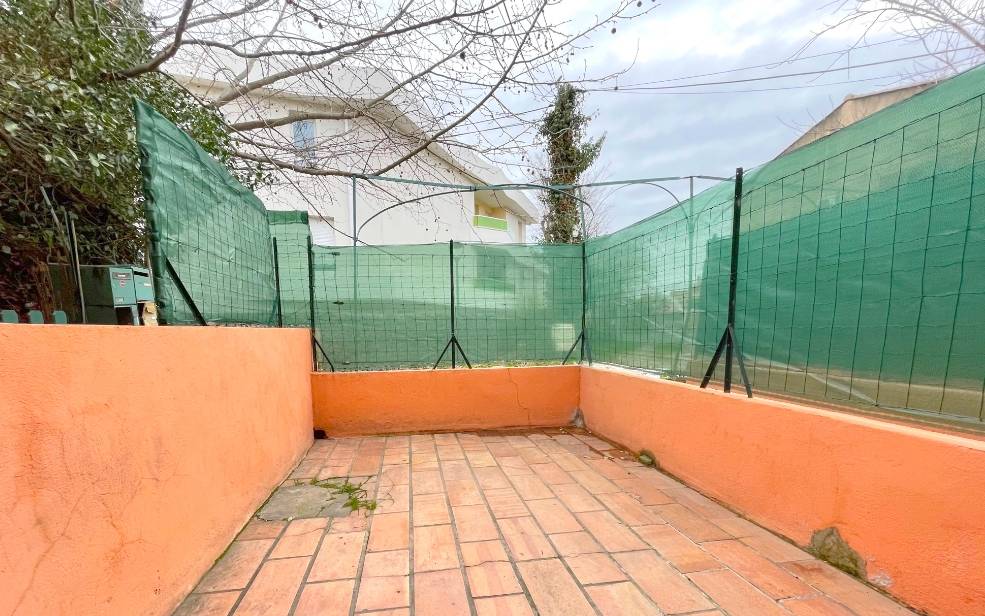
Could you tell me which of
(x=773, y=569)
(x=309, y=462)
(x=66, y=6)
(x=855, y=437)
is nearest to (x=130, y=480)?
(x=309, y=462)

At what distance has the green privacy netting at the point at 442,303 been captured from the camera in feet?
12.8

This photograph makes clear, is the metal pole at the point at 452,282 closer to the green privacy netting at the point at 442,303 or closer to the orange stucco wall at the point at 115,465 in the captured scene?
the green privacy netting at the point at 442,303

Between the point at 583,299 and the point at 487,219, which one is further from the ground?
the point at 487,219

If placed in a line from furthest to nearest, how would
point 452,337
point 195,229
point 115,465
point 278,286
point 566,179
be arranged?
point 566,179 → point 452,337 → point 278,286 → point 195,229 → point 115,465

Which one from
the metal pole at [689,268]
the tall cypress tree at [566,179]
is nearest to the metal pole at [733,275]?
the metal pole at [689,268]

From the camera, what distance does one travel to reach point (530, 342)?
4113 mm

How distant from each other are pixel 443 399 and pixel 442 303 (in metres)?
1.00

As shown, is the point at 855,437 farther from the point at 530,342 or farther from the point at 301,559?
the point at 530,342

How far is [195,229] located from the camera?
6.94 ft

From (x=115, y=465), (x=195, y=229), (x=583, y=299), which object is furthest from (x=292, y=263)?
(x=583, y=299)

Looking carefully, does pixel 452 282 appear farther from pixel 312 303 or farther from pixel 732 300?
pixel 732 300

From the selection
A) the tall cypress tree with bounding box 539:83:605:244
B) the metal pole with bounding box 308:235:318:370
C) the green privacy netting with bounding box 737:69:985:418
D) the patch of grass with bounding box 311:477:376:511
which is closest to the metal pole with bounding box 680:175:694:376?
the green privacy netting with bounding box 737:69:985:418

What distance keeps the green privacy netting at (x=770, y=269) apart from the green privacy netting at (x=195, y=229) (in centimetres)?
1

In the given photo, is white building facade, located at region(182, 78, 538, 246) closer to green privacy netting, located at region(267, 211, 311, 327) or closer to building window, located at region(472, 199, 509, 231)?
green privacy netting, located at region(267, 211, 311, 327)
